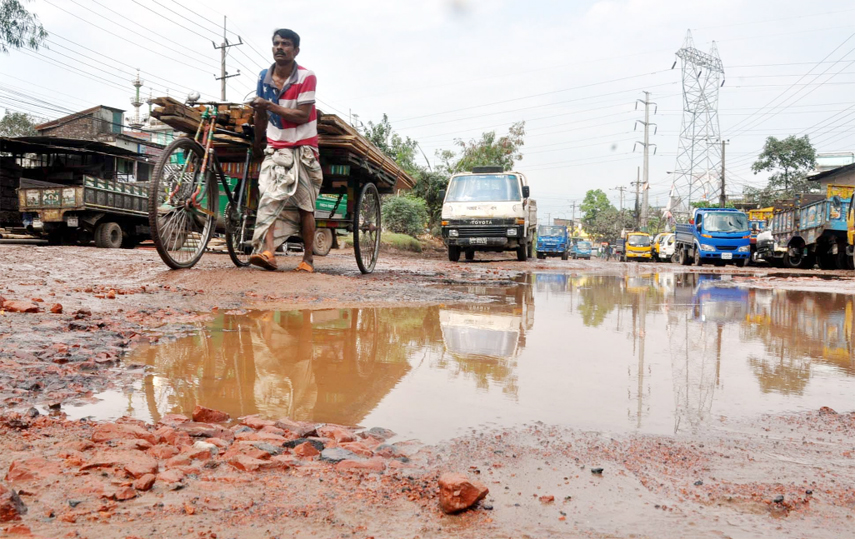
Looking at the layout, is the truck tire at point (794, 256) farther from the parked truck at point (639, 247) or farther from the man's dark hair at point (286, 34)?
the man's dark hair at point (286, 34)

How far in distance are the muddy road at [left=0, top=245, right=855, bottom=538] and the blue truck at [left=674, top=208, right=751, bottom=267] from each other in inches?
690

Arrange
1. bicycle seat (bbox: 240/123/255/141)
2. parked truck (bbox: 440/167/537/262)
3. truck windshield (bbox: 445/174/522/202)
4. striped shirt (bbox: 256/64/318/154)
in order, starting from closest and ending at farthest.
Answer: striped shirt (bbox: 256/64/318/154)
bicycle seat (bbox: 240/123/255/141)
parked truck (bbox: 440/167/537/262)
truck windshield (bbox: 445/174/522/202)

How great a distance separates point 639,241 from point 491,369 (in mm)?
34735

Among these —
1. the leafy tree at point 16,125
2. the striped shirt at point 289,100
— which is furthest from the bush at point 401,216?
the leafy tree at point 16,125

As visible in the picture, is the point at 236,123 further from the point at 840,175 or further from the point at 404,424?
the point at 840,175

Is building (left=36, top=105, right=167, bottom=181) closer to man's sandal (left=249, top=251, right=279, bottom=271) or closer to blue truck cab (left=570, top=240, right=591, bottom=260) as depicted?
man's sandal (left=249, top=251, right=279, bottom=271)

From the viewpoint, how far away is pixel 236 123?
235 inches

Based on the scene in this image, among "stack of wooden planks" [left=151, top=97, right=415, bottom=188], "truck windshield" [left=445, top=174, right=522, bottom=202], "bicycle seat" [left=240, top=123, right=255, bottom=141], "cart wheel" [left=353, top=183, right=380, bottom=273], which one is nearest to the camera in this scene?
"stack of wooden planks" [left=151, top=97, right=415, bottom=188]

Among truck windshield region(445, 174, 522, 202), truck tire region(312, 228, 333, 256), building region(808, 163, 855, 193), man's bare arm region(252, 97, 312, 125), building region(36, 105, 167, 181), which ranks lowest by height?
truck tire region(312, 228, 333, 256)

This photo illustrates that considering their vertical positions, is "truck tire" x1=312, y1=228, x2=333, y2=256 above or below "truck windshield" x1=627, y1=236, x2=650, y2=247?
below

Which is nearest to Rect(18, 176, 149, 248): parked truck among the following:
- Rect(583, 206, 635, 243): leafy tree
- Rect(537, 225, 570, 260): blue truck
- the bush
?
the bush

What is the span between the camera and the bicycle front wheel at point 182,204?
16.8 feet

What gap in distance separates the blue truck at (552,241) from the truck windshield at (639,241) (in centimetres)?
581

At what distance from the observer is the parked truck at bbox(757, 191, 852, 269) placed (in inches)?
648
